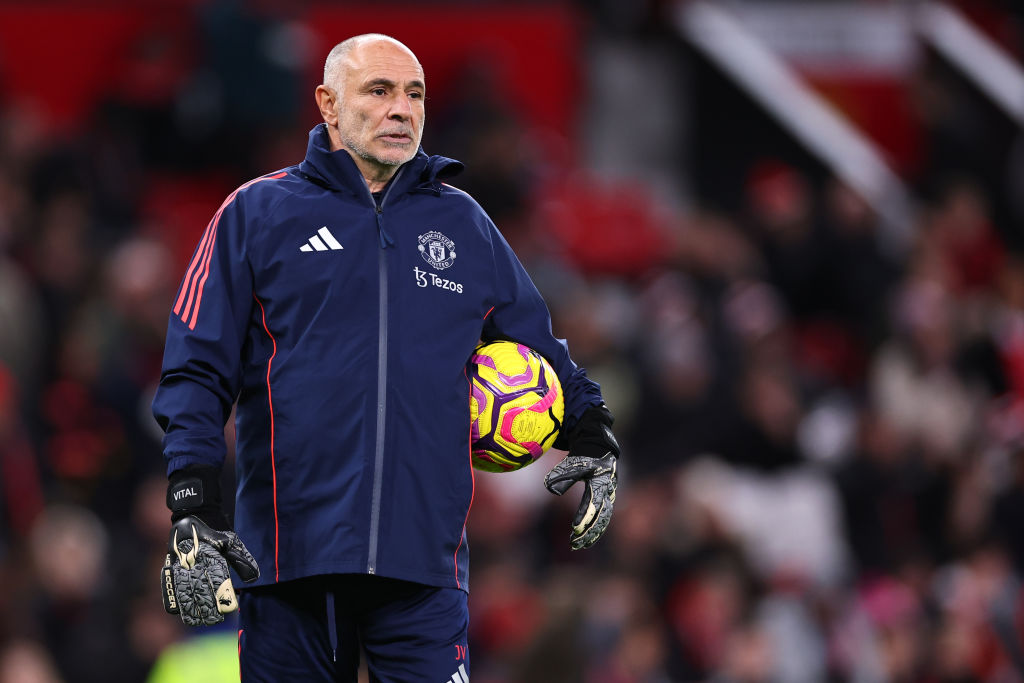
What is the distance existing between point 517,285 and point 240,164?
7490 millimetres

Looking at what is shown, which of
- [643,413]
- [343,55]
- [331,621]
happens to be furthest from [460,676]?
[643,413]

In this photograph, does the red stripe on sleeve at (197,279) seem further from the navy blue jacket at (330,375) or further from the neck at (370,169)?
the neck at (370,169)

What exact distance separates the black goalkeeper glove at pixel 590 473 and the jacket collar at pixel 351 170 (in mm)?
754

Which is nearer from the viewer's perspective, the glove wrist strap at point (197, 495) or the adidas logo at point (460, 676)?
the glove wrist strap at point (197, 495)

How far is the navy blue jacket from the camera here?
427cm

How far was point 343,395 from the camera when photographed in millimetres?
4301

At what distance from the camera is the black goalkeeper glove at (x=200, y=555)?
4.03m

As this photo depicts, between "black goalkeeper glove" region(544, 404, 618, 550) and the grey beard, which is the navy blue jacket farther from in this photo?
"black goalkeeper glove" region(544, 404, 618, 550)

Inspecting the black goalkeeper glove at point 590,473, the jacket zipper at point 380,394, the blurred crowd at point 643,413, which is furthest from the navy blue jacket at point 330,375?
the blurred crowd at point 643,413

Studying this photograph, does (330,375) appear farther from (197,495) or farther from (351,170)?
(351,170)

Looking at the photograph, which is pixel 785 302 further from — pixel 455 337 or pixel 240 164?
pixel 455 337

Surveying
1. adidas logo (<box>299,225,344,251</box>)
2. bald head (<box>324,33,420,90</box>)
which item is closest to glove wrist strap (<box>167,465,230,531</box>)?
adidas logo (<box>299,225,344,251</box>)

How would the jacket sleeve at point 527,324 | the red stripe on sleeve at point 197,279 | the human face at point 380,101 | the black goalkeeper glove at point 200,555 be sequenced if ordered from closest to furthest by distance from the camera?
the black goalkeeper glove at point 200,555 → the red stripe on sleeve at point 197,279 → the human face at point 380,101 → the jacket sleeve at point 527,324

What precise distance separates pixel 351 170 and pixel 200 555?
3.49 feet
